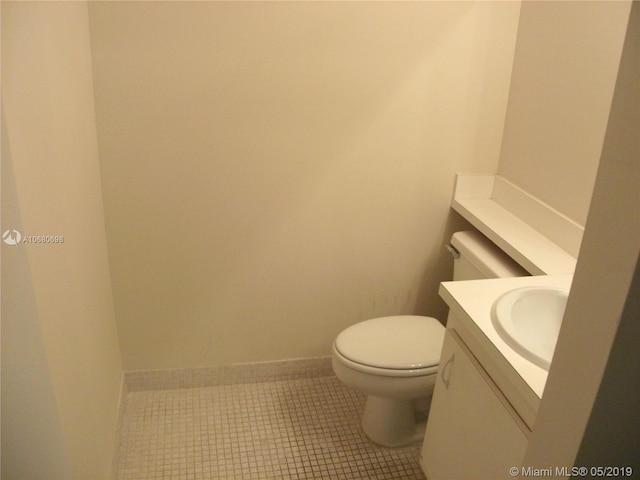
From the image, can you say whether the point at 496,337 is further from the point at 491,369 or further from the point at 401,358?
the point at 401,358

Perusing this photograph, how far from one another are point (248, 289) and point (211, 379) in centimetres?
46

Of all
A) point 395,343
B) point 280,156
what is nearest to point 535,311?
point 395,343

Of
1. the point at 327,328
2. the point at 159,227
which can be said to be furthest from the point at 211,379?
the point at 159,227

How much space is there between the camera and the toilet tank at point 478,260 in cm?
185

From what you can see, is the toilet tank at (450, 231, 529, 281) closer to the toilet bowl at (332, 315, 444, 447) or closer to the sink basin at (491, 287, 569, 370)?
the toilet bowl at (332, 315, 444, 447)

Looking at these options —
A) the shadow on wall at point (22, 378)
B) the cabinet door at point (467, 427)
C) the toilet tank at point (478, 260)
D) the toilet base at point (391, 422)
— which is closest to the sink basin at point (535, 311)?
the cabinet door at point (467, 427)

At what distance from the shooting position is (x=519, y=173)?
6.77ft

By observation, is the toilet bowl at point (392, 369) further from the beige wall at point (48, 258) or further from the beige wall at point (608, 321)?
the beige wall at point (608, 321)

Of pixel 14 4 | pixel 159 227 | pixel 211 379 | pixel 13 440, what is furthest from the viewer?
pixel 211 379

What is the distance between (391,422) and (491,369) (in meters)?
0.85

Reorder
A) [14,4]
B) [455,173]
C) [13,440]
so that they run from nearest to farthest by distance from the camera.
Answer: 1. [14,4]
2. [13,440]
3. [455,173]

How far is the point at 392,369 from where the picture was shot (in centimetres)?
183

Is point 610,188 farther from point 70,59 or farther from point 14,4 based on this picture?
point 70,59

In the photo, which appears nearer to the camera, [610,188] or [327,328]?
[610,188]
